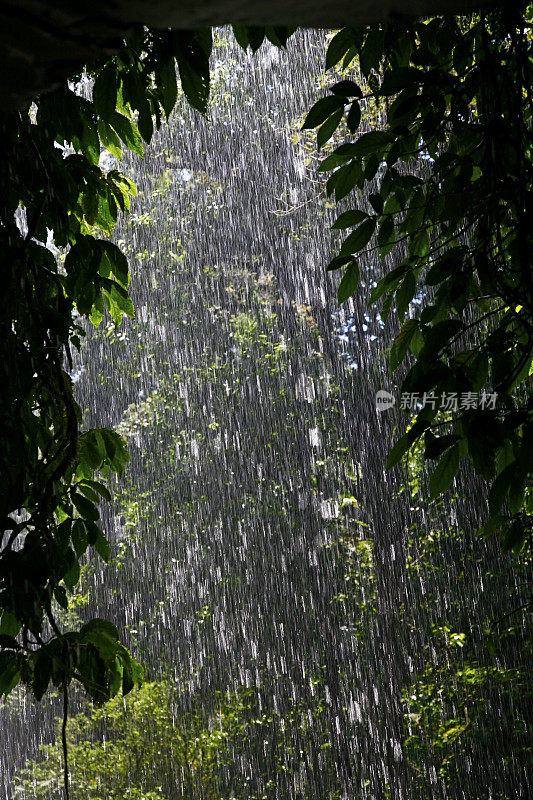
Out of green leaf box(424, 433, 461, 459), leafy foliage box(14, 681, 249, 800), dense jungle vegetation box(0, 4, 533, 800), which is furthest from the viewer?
leafy foliage box(14, 681, 249, 800)

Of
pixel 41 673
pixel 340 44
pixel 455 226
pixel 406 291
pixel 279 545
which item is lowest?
pixel 41 673

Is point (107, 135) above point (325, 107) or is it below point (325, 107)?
above

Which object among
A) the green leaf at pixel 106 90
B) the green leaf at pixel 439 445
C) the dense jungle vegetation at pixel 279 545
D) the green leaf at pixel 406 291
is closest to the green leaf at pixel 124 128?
the green leaf at pixel 106 90

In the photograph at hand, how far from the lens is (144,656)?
19.8 feet

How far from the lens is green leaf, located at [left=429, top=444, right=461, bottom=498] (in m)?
0.80

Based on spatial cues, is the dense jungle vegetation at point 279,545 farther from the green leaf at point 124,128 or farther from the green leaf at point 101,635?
the green leaf at point 101,635

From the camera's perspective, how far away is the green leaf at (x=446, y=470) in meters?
0.80

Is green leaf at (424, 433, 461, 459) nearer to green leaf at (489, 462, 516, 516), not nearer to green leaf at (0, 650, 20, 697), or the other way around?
green leaf at (489, 462, 516, 516)

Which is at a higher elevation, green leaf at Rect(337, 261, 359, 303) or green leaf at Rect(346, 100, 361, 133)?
green leaf at Rect(346, 100, 361, 133)

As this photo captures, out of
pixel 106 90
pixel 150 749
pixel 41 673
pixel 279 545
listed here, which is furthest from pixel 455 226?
pixel 150 749

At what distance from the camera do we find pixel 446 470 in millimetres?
810

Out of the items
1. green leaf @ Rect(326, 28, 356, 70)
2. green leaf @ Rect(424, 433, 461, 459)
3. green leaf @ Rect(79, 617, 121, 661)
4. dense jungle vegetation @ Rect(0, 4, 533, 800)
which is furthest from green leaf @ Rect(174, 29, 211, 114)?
dense jungle vegetation @ Rect(0, 4, 533, 800)

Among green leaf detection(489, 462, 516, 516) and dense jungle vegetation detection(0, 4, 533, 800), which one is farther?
dense jungle vegetation detection(0, 4, 533, 800)

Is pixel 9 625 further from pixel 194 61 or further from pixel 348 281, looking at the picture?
pixel 194 61
